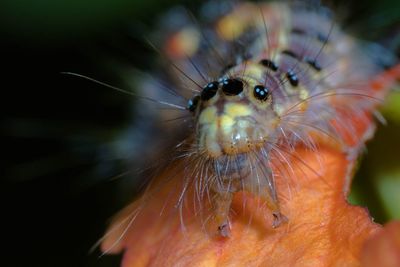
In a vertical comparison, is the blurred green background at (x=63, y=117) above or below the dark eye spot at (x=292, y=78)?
above

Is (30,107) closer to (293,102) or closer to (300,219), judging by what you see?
(293,102)

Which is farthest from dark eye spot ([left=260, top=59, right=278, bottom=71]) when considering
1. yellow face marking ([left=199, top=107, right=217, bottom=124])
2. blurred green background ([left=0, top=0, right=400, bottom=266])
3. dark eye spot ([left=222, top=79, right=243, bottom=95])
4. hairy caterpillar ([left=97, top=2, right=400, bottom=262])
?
blurred green background ([left=0, top=0, right=400, bottom=266])

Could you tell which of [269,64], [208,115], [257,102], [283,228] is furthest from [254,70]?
[283,228]

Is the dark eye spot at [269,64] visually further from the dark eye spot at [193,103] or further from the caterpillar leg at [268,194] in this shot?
the caterpillar leg at [268,194]

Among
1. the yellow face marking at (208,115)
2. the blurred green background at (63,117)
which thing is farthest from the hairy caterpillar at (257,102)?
the blurred green background at (63,117)

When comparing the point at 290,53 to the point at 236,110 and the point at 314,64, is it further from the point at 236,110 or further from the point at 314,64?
the point at 236,110

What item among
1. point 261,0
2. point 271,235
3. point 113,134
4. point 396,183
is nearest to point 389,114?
point 396,183
